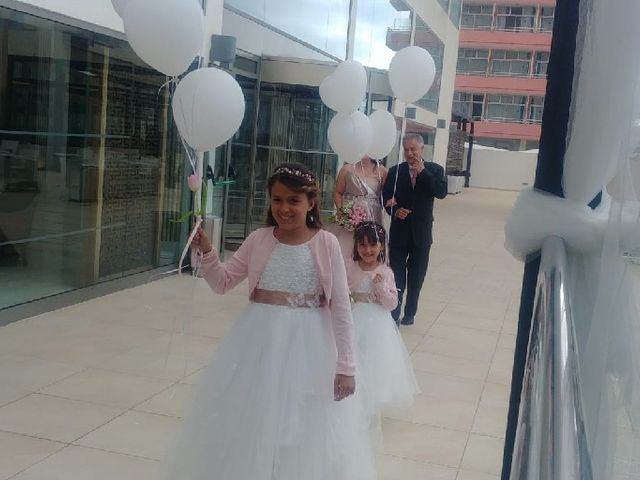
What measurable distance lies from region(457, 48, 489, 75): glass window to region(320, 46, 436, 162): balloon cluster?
35.3 meters

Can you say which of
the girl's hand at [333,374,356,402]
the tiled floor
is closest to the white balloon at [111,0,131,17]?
the tiled floor

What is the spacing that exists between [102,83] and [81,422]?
3965 mm

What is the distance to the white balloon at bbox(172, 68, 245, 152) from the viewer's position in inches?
140

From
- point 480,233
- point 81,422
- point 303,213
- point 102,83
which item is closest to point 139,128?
point 102,83

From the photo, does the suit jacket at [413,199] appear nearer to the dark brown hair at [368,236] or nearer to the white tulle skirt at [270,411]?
the dark brown hair at [368,236]

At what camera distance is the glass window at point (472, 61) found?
133 ft

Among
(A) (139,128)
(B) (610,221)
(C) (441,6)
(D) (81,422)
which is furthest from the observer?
(C) (441,6)

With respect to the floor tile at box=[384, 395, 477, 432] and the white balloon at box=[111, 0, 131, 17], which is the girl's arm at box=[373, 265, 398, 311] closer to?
the floor tile at box=[384, 395, 477, 432]

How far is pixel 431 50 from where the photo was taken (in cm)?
2530

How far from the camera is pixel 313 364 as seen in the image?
2936 millimetres

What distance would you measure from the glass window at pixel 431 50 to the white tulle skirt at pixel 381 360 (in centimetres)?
1849

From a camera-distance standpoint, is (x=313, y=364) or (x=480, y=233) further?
(x=480, y=233)

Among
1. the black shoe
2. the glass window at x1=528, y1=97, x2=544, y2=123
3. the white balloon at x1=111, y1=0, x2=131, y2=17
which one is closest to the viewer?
the white balloon at x1=111, y1=0, x2=131, y2=17

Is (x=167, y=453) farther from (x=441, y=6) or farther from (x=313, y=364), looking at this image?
(x=441, y=6)
